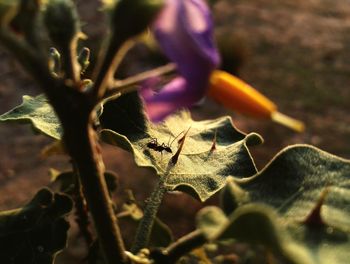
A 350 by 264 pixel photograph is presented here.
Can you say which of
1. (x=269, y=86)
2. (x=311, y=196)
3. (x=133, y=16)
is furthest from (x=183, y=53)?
(x=269, y=86)

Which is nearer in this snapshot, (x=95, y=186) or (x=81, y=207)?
(x=95, y=186)

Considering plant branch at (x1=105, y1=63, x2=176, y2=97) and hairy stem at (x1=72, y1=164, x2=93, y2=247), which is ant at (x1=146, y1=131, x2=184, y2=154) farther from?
plant branch at (x1=105, y1=63, x2=176, y2=97)

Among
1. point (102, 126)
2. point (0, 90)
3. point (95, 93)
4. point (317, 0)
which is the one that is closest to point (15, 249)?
point (102, 126)

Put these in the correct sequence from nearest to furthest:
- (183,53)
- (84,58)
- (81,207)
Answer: (183,53) → (84,58) → (81,207)

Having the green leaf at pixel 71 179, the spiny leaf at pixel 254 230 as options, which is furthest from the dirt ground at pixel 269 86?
the spiny leaf at pixel 254 230

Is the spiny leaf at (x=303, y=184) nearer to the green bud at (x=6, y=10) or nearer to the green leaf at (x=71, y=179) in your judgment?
the green bud at (x=6, y=10)

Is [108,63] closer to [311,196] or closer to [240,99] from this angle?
[240,99]

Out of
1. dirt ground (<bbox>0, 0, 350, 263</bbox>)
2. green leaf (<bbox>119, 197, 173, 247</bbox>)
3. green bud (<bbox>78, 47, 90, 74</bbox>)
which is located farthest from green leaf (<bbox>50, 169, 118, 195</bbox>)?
dirt ground (<bbox>0, 0, 350, 263</bbox>)
